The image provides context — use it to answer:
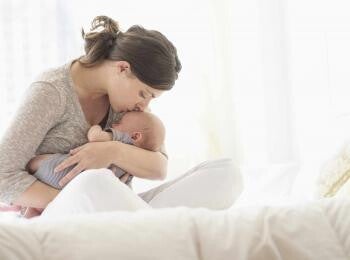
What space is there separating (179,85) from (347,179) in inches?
69.1

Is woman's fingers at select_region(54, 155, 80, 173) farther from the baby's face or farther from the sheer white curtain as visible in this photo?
the sheer white curtain

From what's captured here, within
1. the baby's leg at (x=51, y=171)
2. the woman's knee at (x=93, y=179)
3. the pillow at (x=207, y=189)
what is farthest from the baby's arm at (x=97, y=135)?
the woman's knee at (x=93, y=179)

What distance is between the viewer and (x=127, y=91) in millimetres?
1676

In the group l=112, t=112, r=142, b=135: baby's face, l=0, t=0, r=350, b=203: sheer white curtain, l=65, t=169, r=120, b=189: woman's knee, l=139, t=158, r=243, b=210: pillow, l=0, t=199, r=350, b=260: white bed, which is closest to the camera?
l=0, t=199, r=350, b=260: white bed

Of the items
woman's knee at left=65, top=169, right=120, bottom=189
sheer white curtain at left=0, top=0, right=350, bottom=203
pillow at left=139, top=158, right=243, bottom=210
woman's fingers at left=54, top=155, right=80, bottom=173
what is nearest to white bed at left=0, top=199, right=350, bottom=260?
woman's knee at left=65, top=169, right=120, bottom=189

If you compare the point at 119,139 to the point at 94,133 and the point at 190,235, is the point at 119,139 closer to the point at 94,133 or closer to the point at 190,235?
the point at 94,133

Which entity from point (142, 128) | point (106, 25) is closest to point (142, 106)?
point (142, 128)

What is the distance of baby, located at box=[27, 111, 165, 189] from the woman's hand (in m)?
0.02

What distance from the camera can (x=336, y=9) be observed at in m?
2.50

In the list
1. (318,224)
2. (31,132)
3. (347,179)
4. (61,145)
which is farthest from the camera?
(61,145)

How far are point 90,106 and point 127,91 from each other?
5.6 inches

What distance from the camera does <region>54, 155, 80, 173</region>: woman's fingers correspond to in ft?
5.00

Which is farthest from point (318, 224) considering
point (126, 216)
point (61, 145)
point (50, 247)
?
point (61, 145)

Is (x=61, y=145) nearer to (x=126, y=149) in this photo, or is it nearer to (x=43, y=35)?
(x=126, y=149)
